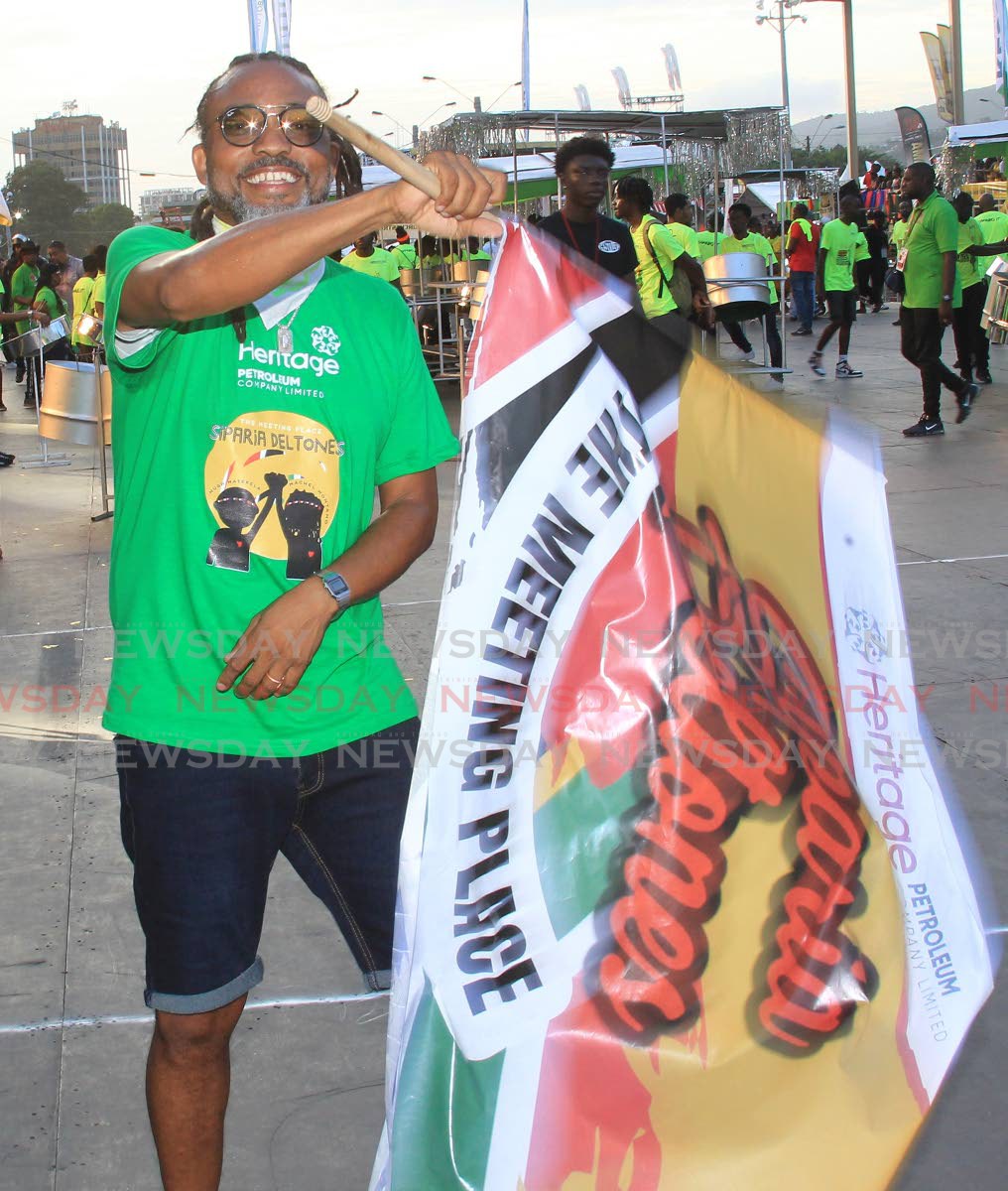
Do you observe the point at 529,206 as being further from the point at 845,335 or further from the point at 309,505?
the point at 309,505

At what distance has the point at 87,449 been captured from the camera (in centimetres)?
1231

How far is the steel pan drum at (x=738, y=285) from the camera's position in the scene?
12.2 metres

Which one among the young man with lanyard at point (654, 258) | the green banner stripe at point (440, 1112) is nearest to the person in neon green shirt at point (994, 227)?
the young man with lanyard at point (654, 258)

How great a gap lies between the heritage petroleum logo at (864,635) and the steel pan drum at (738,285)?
10427 millimetres

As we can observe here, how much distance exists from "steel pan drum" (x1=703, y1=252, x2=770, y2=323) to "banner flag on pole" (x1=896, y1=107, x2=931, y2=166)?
24.8m

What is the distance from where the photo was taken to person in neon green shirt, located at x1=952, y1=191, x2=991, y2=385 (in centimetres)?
1166

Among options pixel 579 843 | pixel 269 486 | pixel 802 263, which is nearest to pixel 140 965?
pixel 269 486

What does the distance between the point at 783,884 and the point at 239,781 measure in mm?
787

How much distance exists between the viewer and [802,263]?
63.6 feet

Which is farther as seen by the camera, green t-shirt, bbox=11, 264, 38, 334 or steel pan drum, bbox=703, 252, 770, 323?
green t-shirt, bbox=11, 264, 38, 334

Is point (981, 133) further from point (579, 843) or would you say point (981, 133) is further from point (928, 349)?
point (579, 843)

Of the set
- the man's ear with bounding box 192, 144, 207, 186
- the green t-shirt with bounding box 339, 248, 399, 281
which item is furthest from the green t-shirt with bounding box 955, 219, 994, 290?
the man's ear with bounding box 192, 144, 207, 186

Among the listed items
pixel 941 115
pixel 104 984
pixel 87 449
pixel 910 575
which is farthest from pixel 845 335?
pixel 941 115

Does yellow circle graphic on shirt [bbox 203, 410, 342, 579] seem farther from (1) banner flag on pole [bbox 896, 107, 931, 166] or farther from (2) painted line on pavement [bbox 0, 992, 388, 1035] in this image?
(1) banner flag on pole [bbox 896, 107, 931, 166]
